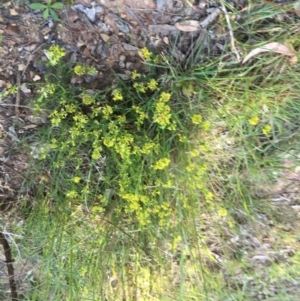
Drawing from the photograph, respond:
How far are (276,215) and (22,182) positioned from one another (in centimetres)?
96

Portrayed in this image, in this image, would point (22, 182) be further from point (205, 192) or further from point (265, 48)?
point (265, 48)

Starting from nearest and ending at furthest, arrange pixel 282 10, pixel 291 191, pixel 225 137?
1. pixel 282 10
2. pixel 225 137
3. pixel 291 191

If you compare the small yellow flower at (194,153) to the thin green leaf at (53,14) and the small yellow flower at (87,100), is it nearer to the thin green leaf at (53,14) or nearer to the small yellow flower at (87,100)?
the small yellow flower at (87,100)

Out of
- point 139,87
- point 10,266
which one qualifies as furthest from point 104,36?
point 10,266

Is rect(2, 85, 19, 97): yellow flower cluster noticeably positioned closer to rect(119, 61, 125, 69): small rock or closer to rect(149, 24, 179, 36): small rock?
rect(119, 61, 125, 69): small rock

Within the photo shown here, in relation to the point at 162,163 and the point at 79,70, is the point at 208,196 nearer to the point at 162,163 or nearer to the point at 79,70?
the point at 162,163

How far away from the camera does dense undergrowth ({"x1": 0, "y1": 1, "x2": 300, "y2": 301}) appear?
1.49 metres

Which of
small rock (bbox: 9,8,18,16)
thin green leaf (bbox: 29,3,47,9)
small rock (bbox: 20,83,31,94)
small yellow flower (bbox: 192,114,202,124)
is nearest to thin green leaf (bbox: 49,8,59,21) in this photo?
thin green leaf (bbox: 29,3,47,9)

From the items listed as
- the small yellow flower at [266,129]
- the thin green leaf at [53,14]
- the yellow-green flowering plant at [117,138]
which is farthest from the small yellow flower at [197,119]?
the thin green leaf at [53,14]

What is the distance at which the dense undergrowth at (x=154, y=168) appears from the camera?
1.49 m

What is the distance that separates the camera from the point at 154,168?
57.3 inches

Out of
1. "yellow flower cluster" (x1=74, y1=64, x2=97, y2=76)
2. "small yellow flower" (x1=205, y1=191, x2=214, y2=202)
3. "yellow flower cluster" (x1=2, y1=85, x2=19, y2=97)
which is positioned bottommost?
"small yellow flower" (x1=205, y1=191, x2=214, y2=202)

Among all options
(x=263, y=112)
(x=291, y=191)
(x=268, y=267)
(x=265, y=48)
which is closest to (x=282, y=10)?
(x=265, y=48)

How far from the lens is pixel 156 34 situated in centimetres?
154
